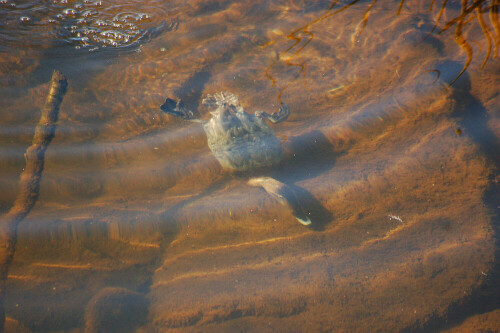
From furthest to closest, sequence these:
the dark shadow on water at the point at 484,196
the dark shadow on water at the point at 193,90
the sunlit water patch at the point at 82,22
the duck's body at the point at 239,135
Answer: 1. the sunlit water patch at the point at 82,22
2. the dark shadow on water at the point at 193,90
3. the duck's body at the point at 239,135
4. the dark shadow on water at the point at 484,196

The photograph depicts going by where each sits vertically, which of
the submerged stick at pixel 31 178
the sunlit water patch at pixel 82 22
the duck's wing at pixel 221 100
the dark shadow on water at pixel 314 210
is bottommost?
the dark shadow on water at pixel 314 210

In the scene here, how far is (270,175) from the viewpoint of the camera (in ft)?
12.4

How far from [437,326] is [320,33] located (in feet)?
16.5

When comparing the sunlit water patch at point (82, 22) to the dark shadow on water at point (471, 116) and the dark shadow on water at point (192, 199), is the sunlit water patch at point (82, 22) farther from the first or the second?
the dark shadow on water at point (471, 116)

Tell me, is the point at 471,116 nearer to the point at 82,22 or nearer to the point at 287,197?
A: the point at 287,197

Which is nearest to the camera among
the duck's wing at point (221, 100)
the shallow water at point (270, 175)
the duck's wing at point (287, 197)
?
the shallow water at point (270, 175)

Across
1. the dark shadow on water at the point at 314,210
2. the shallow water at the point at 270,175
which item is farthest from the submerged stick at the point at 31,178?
the dark shadow on water at the point at 314,210

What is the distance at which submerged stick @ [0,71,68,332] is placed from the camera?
2.84 metres

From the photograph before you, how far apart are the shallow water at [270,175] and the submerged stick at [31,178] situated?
0.09 meters

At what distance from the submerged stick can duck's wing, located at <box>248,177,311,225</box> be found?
2.84 meters

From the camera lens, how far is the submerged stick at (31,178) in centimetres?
284

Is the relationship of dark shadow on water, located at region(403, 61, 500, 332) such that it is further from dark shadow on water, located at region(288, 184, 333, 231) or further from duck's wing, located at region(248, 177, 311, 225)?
duck's wing, located at region(248, 177, 311, 225)

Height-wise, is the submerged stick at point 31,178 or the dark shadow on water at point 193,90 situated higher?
the dark shadow on water at point 193,90

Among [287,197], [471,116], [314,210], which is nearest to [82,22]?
[287,197]
